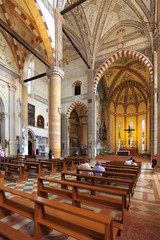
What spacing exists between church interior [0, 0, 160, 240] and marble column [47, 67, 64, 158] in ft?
0.22

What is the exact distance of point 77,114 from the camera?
26125 mm

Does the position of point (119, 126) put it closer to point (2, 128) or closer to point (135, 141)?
point (135, 141)

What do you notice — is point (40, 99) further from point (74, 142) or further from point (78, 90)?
point (74, 142)

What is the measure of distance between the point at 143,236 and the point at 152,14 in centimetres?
1758

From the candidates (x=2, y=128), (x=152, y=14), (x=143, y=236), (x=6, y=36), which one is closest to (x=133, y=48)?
(x=152, y=14)

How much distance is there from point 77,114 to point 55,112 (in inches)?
622

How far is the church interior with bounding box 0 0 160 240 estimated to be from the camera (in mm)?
2516

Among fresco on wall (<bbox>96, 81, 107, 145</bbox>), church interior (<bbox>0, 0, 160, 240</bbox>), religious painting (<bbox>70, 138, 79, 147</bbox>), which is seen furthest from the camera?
religious painting (<bbox>70, 138, 79, 147</bbox>)

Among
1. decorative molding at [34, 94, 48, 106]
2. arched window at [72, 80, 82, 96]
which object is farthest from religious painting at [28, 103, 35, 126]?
arched window at [72, 80, 82, 96]

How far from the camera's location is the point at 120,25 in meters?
17.0

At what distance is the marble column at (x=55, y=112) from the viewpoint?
10.2 meters

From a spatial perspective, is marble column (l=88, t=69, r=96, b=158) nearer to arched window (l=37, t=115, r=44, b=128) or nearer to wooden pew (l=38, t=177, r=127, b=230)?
arched window (l=37, t=115, r=44, b=128)

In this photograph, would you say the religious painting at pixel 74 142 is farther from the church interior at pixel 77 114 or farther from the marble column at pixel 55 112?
the marble column at pixel 55 112

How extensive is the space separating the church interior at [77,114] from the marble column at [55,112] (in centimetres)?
7
